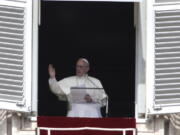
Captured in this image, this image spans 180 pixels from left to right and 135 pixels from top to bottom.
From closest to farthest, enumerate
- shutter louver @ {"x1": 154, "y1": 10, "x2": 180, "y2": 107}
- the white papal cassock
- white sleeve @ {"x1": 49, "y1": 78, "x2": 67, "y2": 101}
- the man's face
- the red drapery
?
1. the red drapery
2. shutter louver @ {"x1": 154, "y1": 10, "x2": 180, "y2": 107}
3. the white papal cassock
4. white sleeve @ {"x1": 49, "y1": 78, "x2": 67, "y2": 101}
5. the man's face

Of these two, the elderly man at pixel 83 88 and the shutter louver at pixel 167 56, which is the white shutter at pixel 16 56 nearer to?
the elderly man at pixel 83 88

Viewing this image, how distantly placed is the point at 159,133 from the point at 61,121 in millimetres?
860

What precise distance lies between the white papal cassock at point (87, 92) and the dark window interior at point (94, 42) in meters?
0.35

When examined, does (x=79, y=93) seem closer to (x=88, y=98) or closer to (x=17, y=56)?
(x=88, y=98)

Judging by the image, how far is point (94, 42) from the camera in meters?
16.0

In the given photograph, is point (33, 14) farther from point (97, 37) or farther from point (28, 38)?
point (97, 37)

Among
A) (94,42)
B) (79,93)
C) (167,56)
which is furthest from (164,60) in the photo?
(94,42)

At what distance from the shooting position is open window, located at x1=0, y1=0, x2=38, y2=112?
14430mm

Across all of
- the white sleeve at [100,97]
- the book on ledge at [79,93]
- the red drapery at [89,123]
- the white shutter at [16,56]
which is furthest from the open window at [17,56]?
the white sleeve at [100,97]

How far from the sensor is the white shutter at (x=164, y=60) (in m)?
14.5

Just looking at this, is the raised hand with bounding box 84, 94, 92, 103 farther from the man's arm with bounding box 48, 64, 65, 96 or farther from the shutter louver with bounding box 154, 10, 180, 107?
the shutter louver with bounding box 154, 10, 180, 107

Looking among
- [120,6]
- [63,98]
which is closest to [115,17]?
[120,6]

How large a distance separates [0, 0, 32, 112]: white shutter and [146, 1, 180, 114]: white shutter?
1026 millimetres

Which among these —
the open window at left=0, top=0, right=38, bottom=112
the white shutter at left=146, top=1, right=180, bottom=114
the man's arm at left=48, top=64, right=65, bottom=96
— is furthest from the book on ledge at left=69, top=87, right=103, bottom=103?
the white shutter at left=146, top=1, right=180, bottom=114
